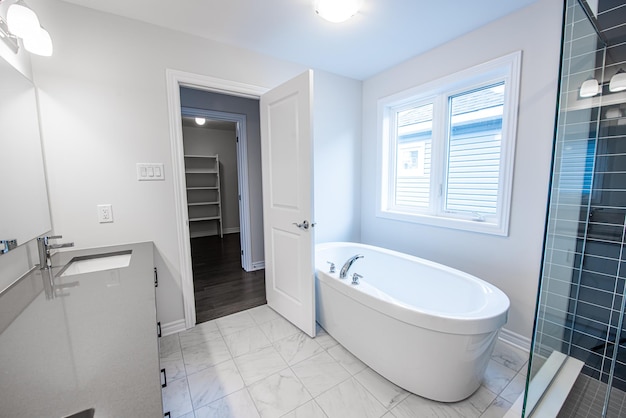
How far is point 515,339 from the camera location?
193 cm

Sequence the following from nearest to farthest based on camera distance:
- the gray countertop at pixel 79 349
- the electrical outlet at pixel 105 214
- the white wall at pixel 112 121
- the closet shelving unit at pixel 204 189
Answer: the gray countertop at pixel 79 349 < the white wall at pixel 112 121 < the electrical outlet at pixel 105 214 < the closet shelving unit at pixel 204 189

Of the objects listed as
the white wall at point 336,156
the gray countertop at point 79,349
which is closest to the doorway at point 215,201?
the white wall at point 336,156

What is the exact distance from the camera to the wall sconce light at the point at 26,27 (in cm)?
116

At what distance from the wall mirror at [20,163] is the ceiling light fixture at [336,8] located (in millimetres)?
1661

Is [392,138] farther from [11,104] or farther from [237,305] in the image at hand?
[11,104]

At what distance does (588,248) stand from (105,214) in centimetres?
315

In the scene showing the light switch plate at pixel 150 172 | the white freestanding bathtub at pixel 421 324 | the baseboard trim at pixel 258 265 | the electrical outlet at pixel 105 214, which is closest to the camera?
the white freestanding bathtub at pixel 421 324

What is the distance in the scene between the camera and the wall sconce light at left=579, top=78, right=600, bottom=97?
142cm

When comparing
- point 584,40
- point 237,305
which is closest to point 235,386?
point 237,305

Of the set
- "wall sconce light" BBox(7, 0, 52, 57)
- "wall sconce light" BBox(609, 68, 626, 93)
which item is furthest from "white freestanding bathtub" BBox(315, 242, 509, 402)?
"wall sconce light" BBox(7, 0, 52, 57)

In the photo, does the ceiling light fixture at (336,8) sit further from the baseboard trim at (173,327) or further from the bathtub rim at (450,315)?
the baseboard trim at (173,327)

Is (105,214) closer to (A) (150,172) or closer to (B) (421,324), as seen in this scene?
(A) (150,172)

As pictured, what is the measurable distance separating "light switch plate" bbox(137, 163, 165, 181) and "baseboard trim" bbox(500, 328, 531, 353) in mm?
2920

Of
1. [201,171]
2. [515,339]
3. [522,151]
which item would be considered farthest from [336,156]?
[201,171]
